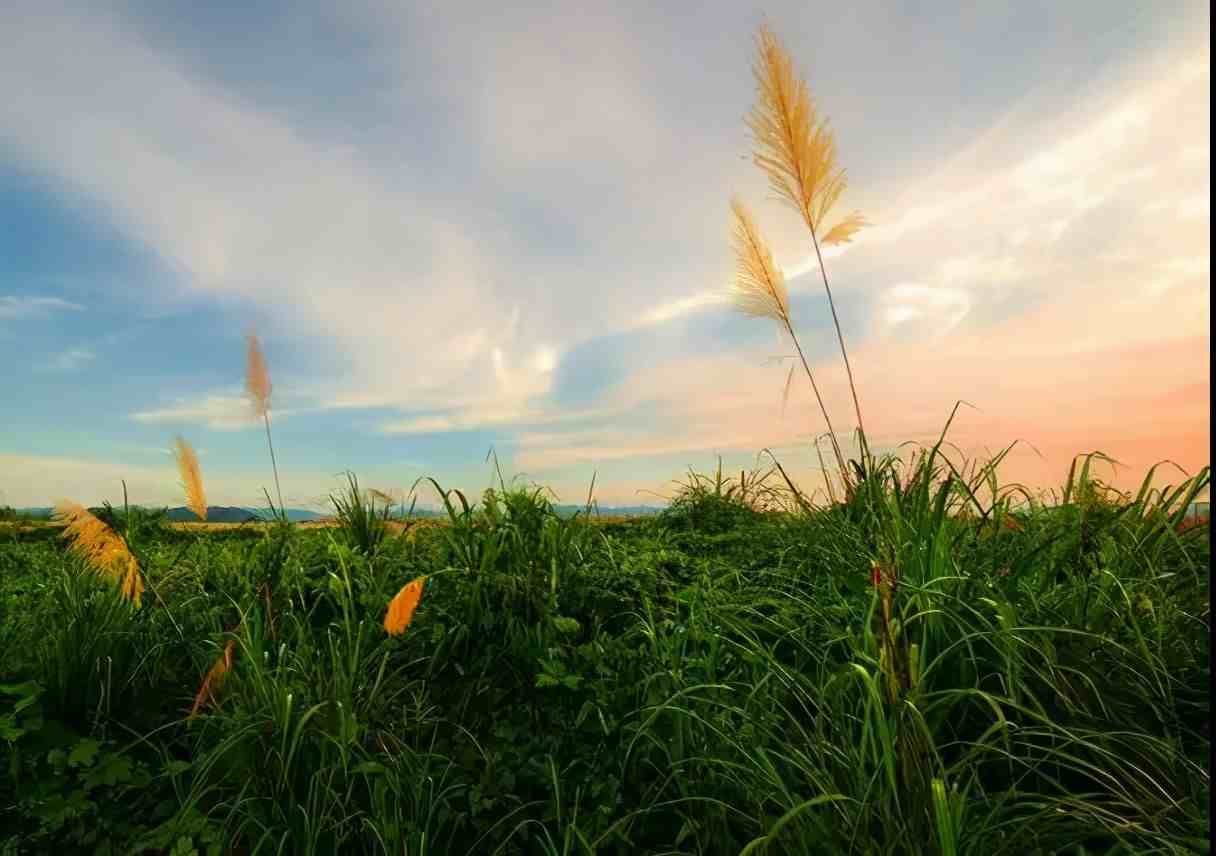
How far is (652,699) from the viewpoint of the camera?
3.31 m

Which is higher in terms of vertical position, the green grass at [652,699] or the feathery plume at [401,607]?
the feathery plume at [401,607]

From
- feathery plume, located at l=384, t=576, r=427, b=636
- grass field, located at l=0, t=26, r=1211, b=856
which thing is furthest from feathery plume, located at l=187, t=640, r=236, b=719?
feathery plume, located at l=384, t=576, r=427, b=636

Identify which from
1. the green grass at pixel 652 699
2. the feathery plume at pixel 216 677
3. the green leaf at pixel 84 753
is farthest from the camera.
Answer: the feathery plume at pixel 216 677

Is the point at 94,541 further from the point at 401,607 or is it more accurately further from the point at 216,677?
the point at 401,607

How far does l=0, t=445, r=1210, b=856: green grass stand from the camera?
258 cm

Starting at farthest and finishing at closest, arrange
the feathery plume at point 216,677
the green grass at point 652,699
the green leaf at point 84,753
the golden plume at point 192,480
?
the golden plume at point 192,480 < the feathery plume at point 216,677 < the green leaf at point 84,753 < the green grass at point 652,699

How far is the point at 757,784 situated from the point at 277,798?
5.89ft

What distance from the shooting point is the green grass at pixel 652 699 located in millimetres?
2578

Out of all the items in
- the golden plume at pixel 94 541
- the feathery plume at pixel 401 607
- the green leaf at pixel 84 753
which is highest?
the golden plume at pixel 94 541

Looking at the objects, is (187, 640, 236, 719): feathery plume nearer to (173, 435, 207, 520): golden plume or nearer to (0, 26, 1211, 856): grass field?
(0, 26, 1211, 856): grass field

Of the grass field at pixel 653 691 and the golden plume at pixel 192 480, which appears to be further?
the golden plume at pixel 192 480

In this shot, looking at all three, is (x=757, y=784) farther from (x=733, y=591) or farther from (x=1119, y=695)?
(x=733, y=591)

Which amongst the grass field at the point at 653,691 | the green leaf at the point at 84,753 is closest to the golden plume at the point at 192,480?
the grass field at the point at 653,691

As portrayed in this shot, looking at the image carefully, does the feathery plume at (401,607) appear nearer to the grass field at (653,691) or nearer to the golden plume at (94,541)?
the grass field at (653,691)
